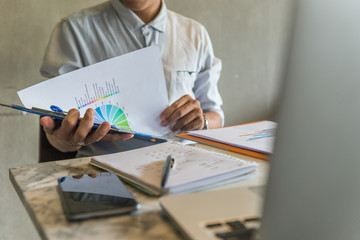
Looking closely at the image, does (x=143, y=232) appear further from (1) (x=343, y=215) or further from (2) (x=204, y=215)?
(1) (x=343, y=215)

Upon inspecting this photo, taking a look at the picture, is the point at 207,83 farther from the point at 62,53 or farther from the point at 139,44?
the point at 62,53

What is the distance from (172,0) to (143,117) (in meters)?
0.86

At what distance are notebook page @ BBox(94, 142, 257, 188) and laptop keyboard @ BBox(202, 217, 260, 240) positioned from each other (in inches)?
4.7

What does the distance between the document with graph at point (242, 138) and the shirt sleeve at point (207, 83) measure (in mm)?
439

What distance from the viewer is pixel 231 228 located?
36 centimetres

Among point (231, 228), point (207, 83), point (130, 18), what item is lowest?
point (207, 83)

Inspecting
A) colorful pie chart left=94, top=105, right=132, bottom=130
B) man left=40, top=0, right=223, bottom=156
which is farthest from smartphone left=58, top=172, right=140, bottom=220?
man left=40, top=0, right=223, bottom=156

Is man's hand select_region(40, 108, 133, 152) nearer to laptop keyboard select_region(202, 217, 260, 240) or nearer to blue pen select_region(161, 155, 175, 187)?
blue pen select_region(161, 155, 175, 187)

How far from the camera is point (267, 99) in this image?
6.56 feet

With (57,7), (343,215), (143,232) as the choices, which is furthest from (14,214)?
(343,215)

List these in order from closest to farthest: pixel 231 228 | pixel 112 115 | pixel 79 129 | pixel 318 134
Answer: pixel 318 134
pixel 231 228
pixel 79 129
pixel 112 115

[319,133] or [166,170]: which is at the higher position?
[319,133]

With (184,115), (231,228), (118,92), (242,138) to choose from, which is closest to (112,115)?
(118,92)

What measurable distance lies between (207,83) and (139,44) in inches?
11.6
